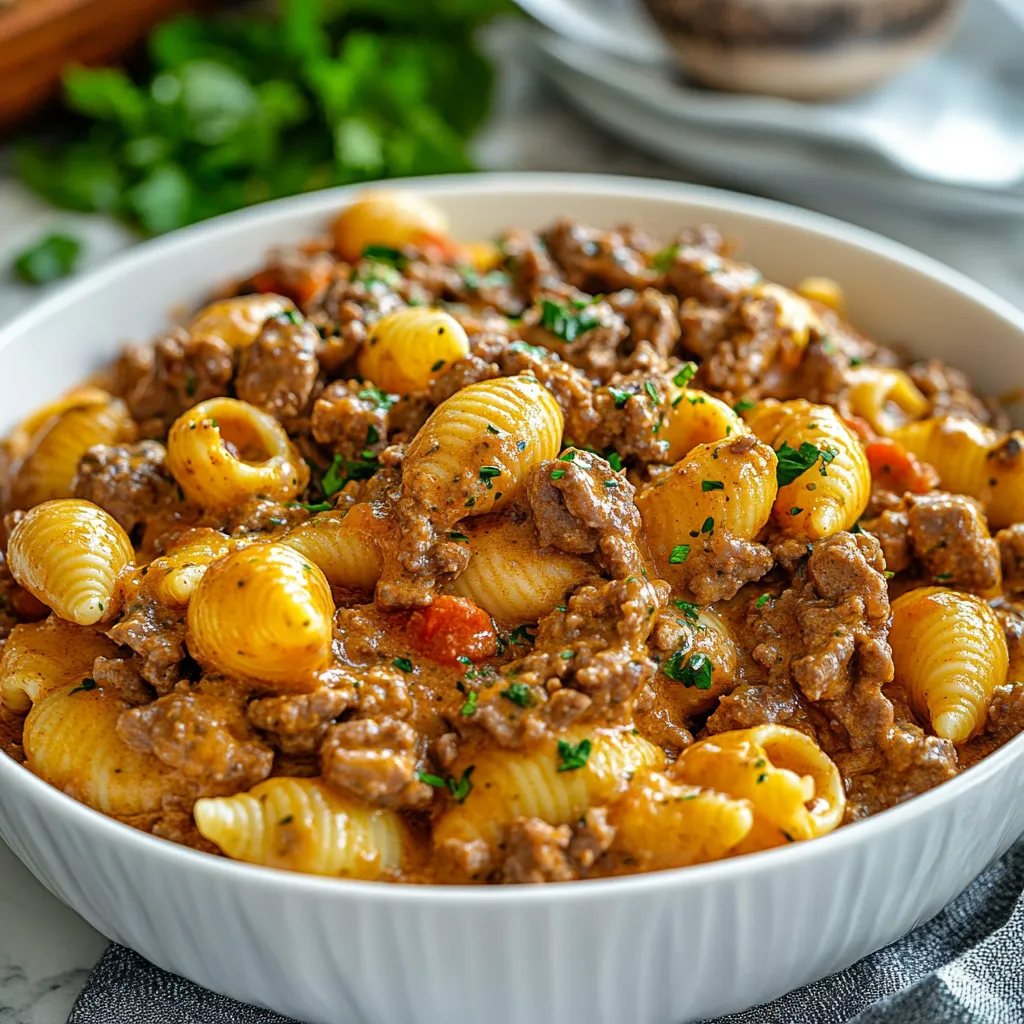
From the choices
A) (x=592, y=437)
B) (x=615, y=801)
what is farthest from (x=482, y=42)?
(x=615, y=801)

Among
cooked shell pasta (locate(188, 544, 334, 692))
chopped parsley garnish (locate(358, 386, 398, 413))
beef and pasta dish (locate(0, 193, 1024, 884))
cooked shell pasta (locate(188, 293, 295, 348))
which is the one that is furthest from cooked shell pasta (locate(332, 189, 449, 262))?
cooked shell pasta (locate(188, 544, 334, 692))

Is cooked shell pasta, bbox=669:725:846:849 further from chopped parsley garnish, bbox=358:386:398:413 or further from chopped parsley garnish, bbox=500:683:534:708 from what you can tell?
chopped parsley garnish, bbox=358:386:398:413

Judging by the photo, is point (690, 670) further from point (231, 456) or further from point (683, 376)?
point (231, 456)

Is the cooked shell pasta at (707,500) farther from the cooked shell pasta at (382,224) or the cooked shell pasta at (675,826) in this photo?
the cooked shell pasta at (382,224)

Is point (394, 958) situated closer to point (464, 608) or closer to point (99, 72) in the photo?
point (464, 608)

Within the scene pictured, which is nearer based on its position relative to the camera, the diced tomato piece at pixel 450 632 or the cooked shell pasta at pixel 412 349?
the diced tomato piece at pixel 450 632

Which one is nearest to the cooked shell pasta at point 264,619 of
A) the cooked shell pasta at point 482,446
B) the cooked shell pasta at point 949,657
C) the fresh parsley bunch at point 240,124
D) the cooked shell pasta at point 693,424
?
the cooked shell pasta at point 482,446
